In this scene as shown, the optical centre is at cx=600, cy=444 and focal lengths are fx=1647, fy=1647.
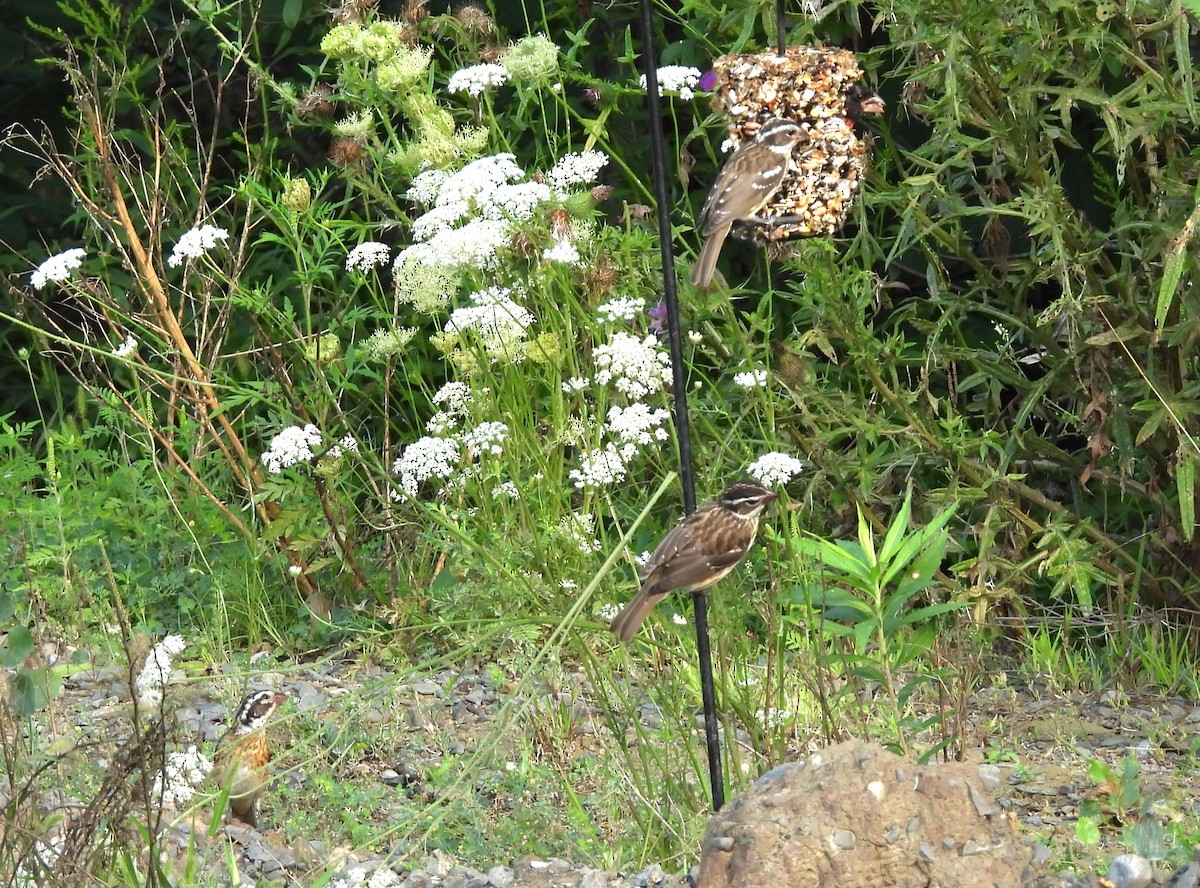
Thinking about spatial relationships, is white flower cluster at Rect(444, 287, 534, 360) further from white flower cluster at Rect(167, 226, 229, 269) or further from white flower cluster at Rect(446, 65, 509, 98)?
white flower cluster at Rect(167, 226, 229, 269)

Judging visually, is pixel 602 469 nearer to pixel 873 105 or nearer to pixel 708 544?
pixel 708 544

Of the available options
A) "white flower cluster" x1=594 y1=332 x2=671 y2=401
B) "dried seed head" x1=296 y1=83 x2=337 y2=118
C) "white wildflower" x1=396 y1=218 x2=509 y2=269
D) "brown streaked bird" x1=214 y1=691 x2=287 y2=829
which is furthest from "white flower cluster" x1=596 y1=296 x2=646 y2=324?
"dried seed head" x1=296 y1=83 x2=337 y2=118

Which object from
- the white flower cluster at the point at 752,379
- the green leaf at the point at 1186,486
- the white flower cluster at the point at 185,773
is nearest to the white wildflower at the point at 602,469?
the white flower cluster at the point at 752,379

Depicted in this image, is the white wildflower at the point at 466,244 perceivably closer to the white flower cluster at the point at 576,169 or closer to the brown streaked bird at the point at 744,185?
the white flower cluster at the point at 576,169

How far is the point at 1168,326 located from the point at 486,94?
2.14m

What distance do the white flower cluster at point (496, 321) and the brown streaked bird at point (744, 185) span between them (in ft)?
2.07

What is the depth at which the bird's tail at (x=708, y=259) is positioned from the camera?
12.4 feet

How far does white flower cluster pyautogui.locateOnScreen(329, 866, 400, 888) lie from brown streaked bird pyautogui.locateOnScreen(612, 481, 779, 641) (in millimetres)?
783

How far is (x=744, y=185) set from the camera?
3795 mm

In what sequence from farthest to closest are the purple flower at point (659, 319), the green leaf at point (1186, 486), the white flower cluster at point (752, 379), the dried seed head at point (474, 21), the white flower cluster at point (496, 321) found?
the dried seed head at point (474, 21), the green leaf at point (1186, 486), the purple flower at point (659, 319), the white flower cluster at point (496, 321), the white flower cluster at point (752, 379)

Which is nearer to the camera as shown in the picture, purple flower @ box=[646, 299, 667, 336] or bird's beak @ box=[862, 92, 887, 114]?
bird's beak @ box=[862, 92, 887, 114]

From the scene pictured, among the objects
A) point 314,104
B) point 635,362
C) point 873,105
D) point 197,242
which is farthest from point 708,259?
point 314,104

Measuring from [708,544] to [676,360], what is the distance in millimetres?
388

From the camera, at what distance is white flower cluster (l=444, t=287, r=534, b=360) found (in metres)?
4.31
